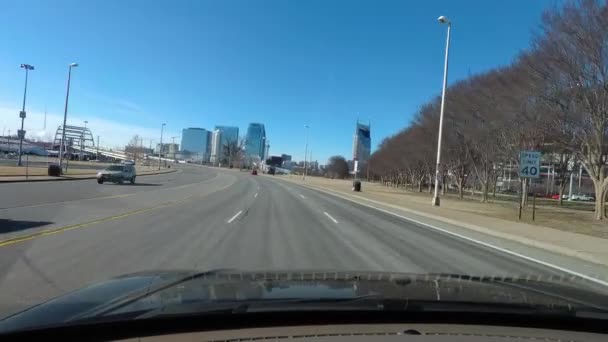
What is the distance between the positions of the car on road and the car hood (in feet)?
129

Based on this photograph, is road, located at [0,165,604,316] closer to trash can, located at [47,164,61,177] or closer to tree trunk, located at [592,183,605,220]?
tree trunk, located at [592,183,605,220]

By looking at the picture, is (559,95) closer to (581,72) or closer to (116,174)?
(581,72)

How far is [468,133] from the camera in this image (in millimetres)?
47750

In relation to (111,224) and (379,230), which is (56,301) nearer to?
(111,224)

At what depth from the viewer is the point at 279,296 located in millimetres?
3953

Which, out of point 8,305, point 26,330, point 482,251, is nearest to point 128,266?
point 8,305

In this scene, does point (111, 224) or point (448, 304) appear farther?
point (111, 224)

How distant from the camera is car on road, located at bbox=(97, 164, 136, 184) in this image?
42.3 metres

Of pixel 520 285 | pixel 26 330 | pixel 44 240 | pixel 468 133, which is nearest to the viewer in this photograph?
pixel 26 330

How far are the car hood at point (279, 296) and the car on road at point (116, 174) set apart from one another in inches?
1550

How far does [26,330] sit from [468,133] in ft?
155

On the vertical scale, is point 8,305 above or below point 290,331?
below

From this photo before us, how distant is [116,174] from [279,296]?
135ft

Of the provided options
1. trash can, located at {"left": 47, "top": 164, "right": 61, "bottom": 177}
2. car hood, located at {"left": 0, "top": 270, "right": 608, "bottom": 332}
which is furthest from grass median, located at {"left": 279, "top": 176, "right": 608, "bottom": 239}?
trash can, located at {"left": 47, "top": 164, "right": 61, "bottom": 177}
